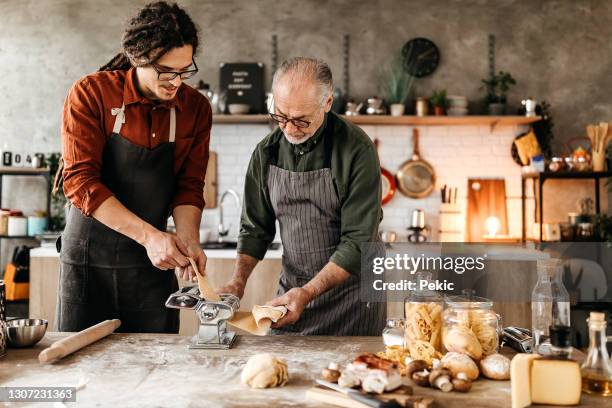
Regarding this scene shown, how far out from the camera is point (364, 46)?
19.8ft

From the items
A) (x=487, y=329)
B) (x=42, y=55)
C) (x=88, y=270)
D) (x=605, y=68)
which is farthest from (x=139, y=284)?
(x=605, y=68)

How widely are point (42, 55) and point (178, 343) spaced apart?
5146 mm

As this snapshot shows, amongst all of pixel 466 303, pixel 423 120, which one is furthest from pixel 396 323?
pixel 423 120

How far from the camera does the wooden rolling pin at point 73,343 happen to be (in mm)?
1725

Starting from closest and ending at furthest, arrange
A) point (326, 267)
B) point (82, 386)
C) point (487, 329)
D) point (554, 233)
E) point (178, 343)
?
point (82, 386), point (487, 329), point (178, 343), point (326, 267), point (554, 233)

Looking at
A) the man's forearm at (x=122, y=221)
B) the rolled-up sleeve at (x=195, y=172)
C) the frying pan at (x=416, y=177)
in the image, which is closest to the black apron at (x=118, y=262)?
the rolled-up sleeve at (x=195, y=172)

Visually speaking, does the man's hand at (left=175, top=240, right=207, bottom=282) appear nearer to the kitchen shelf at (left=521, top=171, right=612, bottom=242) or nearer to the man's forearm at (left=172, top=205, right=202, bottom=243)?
the man's forearm at (left=172, top=205, right=202, bottom=243)

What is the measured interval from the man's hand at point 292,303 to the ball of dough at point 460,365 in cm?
67

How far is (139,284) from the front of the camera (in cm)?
262

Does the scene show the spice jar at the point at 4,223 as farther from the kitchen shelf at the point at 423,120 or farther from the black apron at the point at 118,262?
the black apron at the point at 118,262

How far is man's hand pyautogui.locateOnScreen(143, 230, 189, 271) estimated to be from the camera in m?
2.27

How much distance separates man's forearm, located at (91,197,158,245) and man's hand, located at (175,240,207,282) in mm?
178

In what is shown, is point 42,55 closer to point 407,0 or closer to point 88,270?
point 407,0

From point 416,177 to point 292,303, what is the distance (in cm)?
403
